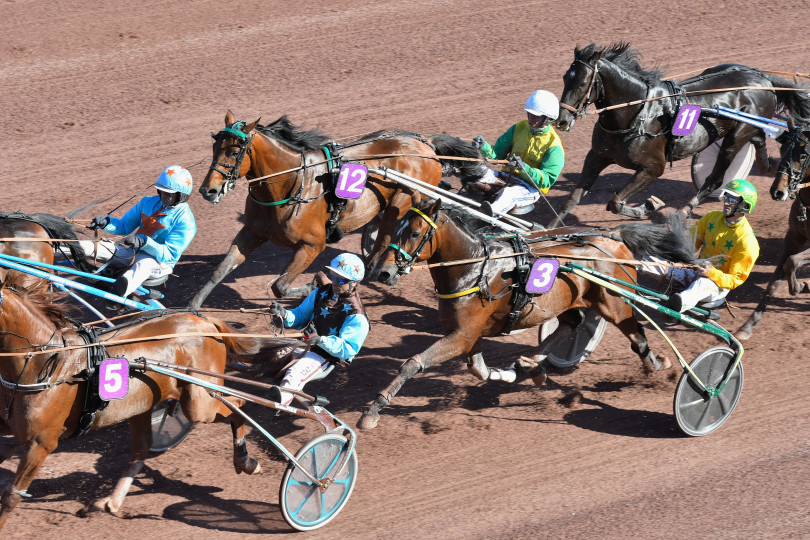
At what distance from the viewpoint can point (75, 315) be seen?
8688 mm

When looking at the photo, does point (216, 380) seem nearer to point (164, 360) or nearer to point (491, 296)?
point (164, 360)

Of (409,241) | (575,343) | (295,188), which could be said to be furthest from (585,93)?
(409,241)

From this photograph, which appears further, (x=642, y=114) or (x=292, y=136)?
(x=642, y=114)

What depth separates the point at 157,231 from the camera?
308 inches

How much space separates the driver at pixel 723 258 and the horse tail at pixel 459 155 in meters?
2.18

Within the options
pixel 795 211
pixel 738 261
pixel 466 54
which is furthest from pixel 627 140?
pixel 466 54

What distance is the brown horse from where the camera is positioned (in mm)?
5633

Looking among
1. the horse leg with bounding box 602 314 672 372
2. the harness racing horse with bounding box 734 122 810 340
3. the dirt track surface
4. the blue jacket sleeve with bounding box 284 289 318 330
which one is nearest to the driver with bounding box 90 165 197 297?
the dirt track surface

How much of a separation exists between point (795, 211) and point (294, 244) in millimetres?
4188

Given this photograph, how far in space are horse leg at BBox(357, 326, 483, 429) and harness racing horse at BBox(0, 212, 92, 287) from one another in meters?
2.61

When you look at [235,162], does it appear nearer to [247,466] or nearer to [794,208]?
[247,466]

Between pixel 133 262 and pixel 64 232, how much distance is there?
580 millimetres

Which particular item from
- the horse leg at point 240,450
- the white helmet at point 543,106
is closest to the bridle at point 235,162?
the horse leg at point 240,450

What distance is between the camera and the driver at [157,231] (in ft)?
24.8
